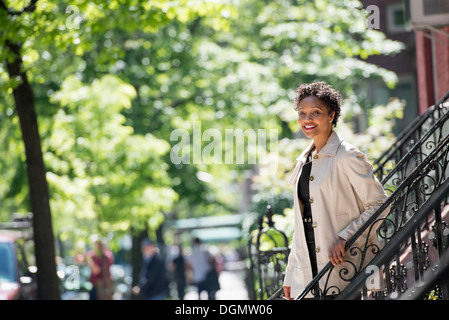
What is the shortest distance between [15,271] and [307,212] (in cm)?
841

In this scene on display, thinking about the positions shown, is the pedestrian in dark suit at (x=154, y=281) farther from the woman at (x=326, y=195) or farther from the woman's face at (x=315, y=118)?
the woman's face at (x=315, y=118)

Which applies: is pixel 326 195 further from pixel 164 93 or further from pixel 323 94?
pixel 164 93

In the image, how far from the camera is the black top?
5188 millimetres

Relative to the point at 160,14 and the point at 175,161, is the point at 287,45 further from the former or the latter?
the point at 160,14

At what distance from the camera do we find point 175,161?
74.8 feet

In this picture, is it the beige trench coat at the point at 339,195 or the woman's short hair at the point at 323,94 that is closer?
the beige trench coat at the point at 339,195

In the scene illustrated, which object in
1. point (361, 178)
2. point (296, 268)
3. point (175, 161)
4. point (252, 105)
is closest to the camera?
point (361, 178)

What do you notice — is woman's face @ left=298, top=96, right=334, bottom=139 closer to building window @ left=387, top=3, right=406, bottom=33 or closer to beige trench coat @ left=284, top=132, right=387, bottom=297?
beige trench coat @ left=284, top=132, right=387, bottom=297

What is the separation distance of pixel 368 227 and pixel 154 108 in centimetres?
1704

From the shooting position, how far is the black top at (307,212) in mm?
5188

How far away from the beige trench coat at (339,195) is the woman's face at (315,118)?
8 cm

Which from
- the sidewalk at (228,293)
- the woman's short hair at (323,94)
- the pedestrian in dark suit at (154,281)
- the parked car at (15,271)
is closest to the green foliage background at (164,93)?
the pedestrian in dark suit at (154,281)
